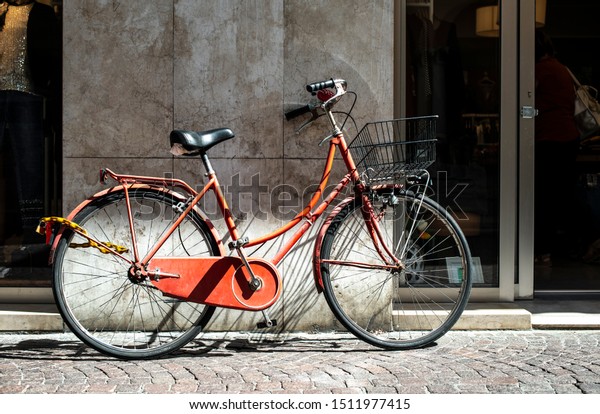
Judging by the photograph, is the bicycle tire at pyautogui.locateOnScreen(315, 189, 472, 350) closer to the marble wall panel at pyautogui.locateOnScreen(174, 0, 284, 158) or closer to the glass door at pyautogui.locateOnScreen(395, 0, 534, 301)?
the glass door at pyautogui.locateOnScreen(395, 0, 534, 301)

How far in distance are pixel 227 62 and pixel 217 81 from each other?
138mm

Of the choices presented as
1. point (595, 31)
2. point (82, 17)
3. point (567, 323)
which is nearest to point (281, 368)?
point (567, 323)

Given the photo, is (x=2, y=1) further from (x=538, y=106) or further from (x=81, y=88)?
(x=538, y=106)

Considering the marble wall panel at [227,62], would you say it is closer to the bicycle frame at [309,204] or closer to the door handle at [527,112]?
the bicycle frame at [309,204]

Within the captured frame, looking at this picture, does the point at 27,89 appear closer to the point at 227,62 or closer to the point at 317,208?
the point at 227,62

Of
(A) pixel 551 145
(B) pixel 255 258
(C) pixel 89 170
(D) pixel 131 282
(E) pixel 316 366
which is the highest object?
(A) pixel 551 145

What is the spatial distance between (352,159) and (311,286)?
0.94 meters

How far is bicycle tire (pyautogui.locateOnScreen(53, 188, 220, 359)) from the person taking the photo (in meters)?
5.29

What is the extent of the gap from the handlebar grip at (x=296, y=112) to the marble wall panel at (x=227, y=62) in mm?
250

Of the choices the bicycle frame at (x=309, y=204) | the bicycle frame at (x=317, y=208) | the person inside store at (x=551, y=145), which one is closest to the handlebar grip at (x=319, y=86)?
the bicycle frame at (x=317, y=208)

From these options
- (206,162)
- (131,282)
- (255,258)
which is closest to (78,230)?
(131,282)

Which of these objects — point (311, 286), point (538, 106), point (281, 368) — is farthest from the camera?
point (538, 106)

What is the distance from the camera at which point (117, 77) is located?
5867 millimetres

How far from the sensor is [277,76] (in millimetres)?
5879
